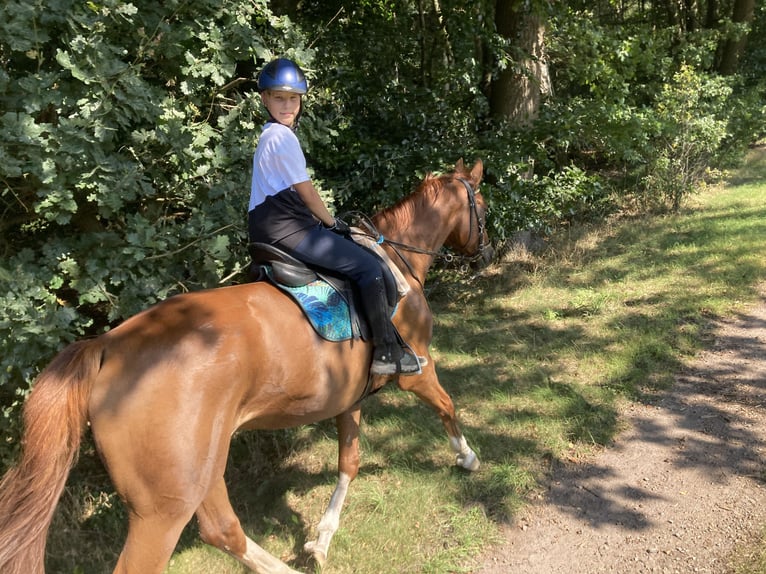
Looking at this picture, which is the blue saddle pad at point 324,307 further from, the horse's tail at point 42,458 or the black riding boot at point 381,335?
the horse's tail at point 42,458

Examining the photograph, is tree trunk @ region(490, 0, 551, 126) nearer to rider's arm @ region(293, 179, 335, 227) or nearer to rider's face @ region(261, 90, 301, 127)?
rider's face @ region(261, 90, 301, 127)

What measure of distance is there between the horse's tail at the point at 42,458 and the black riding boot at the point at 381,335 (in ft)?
5.19

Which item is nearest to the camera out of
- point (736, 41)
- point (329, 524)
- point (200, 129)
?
Result: point (329, 524)

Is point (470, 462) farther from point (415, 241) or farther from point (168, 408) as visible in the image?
point (168, 408)

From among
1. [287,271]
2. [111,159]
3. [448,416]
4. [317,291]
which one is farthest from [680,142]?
[111,159]

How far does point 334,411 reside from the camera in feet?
11.5

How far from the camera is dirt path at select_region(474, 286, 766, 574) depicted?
353 centimetres

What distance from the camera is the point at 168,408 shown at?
8.23 ft

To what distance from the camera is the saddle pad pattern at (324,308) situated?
3201 millimetres

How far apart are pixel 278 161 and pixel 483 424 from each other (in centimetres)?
317

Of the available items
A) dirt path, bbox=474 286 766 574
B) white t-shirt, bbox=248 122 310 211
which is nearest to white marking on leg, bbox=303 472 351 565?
dirt path, bbox=474 286 766 574

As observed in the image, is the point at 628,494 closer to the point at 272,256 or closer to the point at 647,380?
the point at 647,380

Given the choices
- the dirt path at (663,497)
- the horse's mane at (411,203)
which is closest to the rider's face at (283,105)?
the horse's mane at (411,203)

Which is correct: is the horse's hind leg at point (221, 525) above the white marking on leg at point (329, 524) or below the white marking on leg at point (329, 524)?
above
